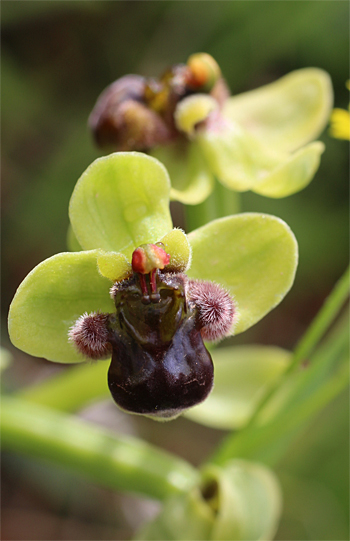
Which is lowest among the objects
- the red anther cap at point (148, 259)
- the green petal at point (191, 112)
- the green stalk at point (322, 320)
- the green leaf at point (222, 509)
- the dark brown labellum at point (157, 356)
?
the green leaf at point (222, 509)

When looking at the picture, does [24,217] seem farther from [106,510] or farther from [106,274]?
[106,274]

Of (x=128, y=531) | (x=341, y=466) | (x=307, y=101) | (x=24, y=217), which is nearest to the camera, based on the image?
(x=307, y=101)

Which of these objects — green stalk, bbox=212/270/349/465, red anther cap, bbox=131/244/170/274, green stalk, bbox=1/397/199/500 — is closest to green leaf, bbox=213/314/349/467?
green stalk, bbox=212/270/349/465

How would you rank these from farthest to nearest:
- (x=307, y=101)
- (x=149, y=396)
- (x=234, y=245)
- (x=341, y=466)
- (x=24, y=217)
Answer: (x=24, y=217)
(x=341, y=466)
(x=307, y=101)
(x=234, y=245)
(x=149, y=396)

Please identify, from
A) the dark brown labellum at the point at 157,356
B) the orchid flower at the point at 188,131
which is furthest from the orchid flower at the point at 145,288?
the orchid flower at the point at 188,131

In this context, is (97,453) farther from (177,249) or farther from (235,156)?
(235,156)

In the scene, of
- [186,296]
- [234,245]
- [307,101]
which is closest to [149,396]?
[186,296]

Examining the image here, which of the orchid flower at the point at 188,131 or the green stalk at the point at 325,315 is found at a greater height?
the orchid flower at the point at 188,131

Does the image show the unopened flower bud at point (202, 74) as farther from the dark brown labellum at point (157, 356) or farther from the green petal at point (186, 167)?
the dark brown labellum at point (157, 356)
